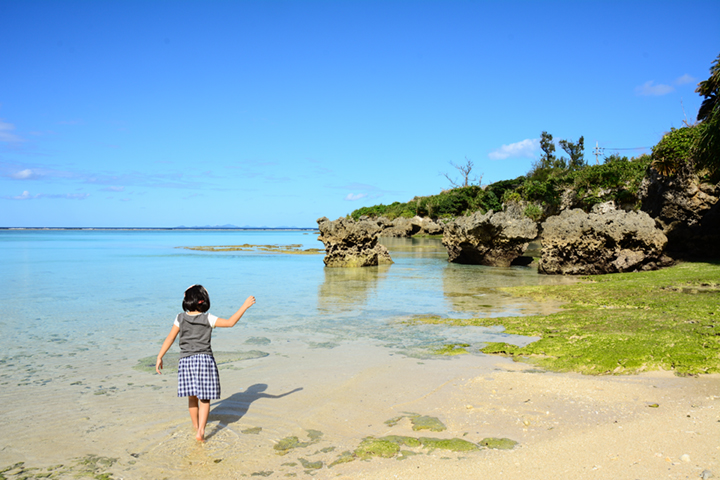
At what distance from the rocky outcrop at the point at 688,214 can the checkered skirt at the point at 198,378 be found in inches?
770

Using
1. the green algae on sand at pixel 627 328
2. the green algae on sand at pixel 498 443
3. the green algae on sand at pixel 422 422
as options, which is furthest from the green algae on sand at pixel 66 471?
the green algae on sand at pixel 627 328

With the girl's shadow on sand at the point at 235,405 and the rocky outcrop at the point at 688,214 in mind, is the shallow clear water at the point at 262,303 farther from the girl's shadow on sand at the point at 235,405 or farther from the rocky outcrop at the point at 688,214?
the rocky outcrop at the point at 688,214

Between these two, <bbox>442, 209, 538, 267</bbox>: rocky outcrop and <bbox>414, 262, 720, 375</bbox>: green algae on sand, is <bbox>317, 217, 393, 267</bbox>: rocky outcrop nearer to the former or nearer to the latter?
<bbox>442, 209, 538, 267</bbox>: rocky outcrop

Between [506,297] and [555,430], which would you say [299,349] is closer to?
[555,430]

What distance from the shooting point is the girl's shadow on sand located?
17.4ft

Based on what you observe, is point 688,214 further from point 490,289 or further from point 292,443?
point 292,443

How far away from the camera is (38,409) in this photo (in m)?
5.63

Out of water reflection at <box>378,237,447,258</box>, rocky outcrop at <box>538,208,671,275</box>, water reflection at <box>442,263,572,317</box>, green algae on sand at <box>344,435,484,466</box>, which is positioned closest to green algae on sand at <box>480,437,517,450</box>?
green algae on sand at <box>344,435,484,466</box>

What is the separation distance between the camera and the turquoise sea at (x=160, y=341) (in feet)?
16.4

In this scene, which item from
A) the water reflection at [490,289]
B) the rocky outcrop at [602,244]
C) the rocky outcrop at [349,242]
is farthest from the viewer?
the rocky outcrop at [349,242]

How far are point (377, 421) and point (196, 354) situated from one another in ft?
6.55

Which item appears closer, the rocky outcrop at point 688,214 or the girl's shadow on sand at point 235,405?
the girl's shadow on sand at point 235,405

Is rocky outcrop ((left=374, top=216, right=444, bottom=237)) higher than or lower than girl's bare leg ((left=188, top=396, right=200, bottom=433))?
higher

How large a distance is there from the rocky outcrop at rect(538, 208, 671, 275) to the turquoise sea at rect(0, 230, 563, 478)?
6.29 ft
